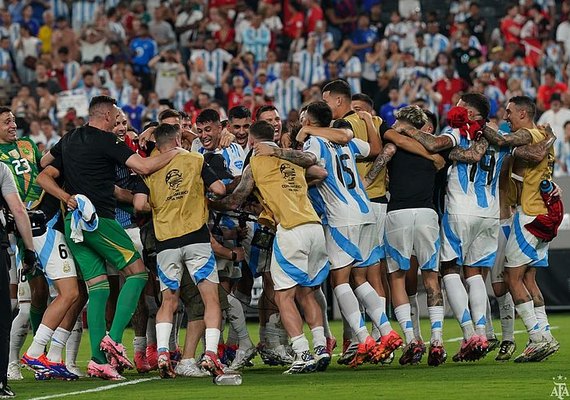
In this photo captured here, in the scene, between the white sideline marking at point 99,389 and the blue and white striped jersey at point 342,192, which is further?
the blue and white striped jersey at point 342,192

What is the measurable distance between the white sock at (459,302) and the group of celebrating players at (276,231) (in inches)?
0.7

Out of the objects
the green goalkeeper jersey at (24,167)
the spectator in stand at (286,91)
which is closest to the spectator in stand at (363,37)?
the spectator in stand at (286,91)

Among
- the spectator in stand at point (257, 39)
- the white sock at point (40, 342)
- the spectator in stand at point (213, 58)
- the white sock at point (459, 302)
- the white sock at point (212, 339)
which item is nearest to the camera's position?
the white sock at point (212, 339)

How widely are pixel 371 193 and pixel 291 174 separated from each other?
136 centimetres

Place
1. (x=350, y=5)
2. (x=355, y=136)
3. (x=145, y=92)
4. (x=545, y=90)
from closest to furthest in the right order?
(x=355, y=136)
(x=545, y=90)
(x=145, y=92)
(x=350, y=5)

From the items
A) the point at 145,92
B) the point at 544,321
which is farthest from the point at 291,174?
the point at 145,92

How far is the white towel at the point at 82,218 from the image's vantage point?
1129 cm

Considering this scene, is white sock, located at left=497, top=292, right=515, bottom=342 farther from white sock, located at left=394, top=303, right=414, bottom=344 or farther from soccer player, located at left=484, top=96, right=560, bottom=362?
white sock, located at left=394, top=303, right=414, bottom=344

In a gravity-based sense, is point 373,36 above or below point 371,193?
above

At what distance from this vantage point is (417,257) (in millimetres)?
12477

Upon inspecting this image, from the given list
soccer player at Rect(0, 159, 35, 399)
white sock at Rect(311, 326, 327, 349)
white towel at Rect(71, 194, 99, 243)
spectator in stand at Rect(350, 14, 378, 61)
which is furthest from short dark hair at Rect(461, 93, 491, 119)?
spectator in stand at Rect(350, 14, 378, 61)

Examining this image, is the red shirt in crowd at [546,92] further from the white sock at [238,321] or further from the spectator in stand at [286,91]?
the white sock at [238,321]

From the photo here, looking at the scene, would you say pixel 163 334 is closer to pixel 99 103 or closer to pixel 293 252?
pixel 293 252

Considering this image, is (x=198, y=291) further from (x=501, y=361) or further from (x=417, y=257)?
(x=501, y=361)
